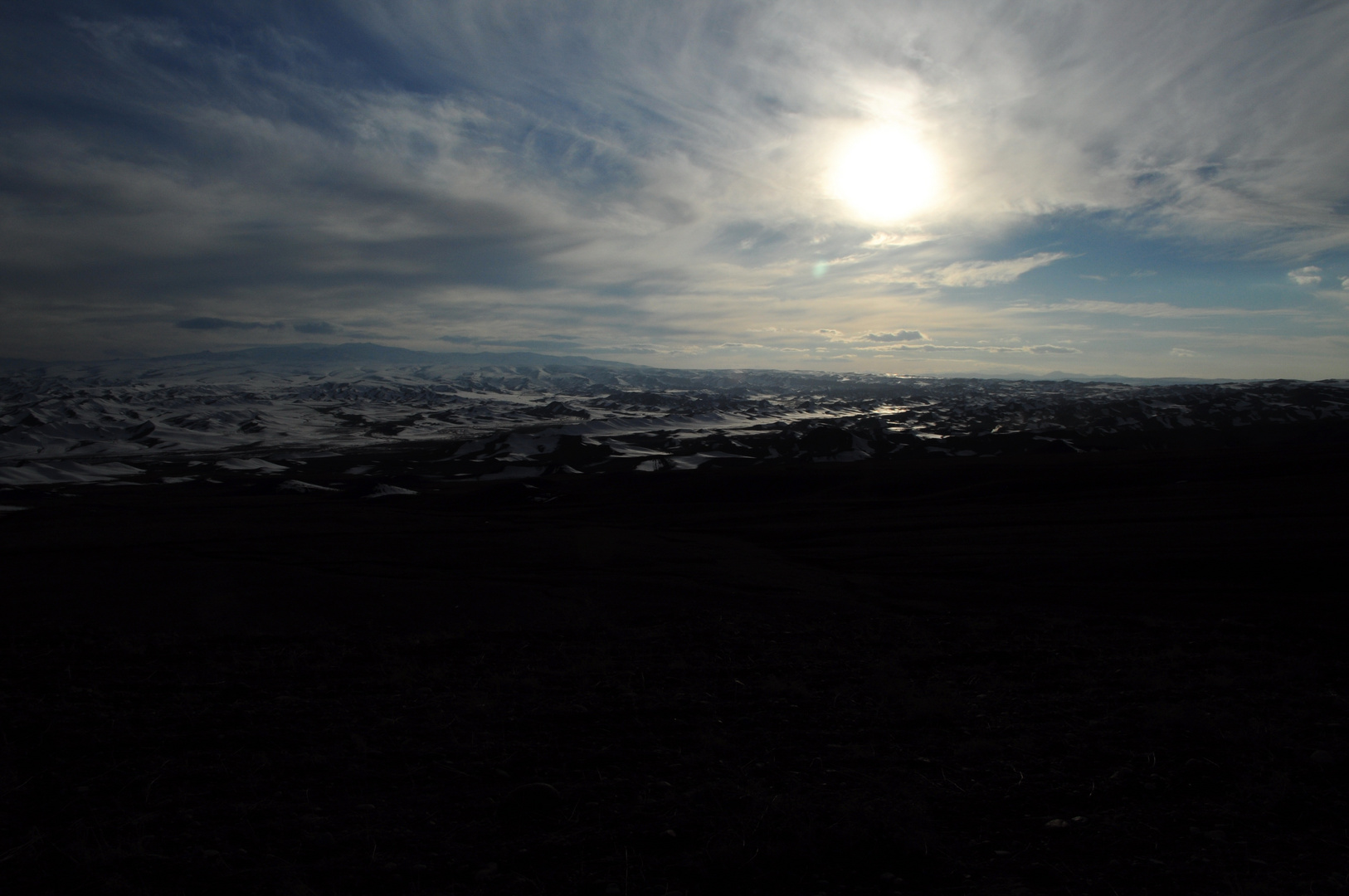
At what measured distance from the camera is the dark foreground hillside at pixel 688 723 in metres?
5.43

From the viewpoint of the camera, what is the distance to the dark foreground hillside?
17.8 feet

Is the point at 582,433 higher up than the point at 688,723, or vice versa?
the point at 688,723

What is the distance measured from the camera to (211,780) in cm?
689

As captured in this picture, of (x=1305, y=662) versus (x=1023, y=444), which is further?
(x=1023, y=444)

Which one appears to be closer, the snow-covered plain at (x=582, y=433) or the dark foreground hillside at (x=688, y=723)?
the dark foreground hillside at (x=688, y=723)

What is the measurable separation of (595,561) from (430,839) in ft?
52.9

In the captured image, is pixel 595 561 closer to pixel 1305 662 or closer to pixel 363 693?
pixel 363 693

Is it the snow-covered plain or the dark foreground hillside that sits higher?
the dark foreground hillside

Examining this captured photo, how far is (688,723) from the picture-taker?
8.55 metres

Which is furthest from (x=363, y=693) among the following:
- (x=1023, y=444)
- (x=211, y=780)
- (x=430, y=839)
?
(x=1023, y=444)

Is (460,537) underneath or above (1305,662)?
underneath

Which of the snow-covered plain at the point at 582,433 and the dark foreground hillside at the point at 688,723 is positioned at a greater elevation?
the dark foreground hillside at the point at 688,723

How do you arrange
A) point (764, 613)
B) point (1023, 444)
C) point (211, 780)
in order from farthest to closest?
point (1023, 444) → point (764, 613) → point (211, 780)

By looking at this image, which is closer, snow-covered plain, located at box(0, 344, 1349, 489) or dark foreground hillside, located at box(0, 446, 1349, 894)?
dark foreground hillside, located at box(0, 446, 1349, 894)
